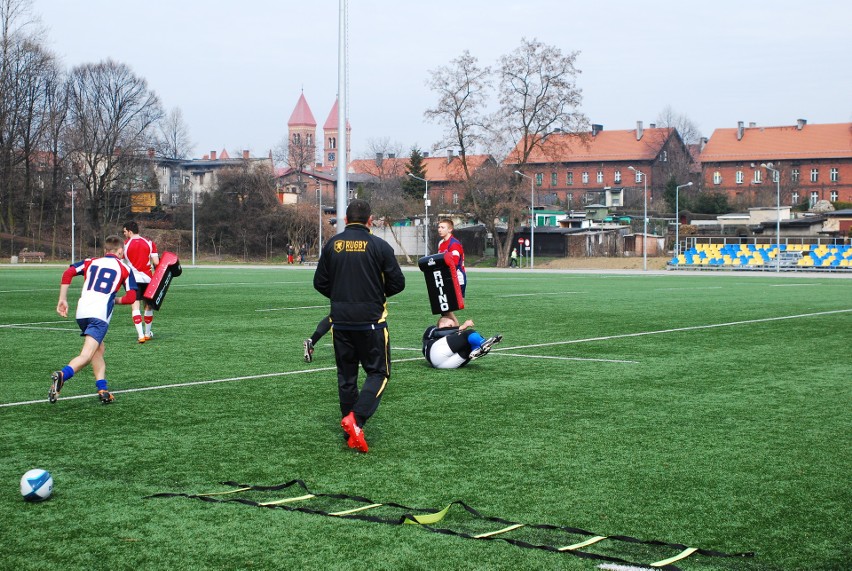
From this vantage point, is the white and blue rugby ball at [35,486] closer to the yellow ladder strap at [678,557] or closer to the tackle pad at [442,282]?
the yellow ladder strap at [678,557]

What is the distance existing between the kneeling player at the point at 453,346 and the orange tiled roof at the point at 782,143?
368 ft

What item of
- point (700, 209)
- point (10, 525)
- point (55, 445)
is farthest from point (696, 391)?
point (700, 209)

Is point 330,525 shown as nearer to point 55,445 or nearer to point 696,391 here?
point 55,445

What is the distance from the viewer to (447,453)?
7.15m

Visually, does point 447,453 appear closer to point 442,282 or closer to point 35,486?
point 35,486

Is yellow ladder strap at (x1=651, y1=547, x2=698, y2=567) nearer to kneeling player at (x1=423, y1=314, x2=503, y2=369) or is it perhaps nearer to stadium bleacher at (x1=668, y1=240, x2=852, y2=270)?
kneeling player at (x1=423, y1=314, x2=503, y2=369)

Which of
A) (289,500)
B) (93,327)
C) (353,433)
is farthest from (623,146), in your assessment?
(289,500)

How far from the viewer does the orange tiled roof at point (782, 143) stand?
113375mm

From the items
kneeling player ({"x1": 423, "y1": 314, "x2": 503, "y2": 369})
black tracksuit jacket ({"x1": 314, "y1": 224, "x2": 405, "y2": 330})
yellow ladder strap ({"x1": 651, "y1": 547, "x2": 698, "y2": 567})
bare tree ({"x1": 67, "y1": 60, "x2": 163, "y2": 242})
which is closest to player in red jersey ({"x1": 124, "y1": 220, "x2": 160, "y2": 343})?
kneeling player ({"x1": 423, "y1": 314, "x2": 503, "y2": 369})

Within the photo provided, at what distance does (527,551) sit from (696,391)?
19.4 ft

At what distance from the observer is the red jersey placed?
52.2 ft

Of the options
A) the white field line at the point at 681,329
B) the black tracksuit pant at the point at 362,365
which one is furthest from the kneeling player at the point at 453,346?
the black tracksuit pant at the point at 362,365

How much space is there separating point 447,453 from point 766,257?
60319 mm

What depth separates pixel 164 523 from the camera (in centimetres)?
532
